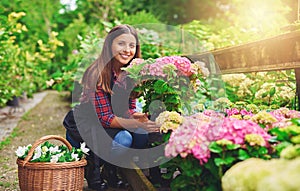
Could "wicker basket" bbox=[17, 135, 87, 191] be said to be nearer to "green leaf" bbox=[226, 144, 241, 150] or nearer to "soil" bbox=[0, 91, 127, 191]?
"soil" bbox=[0, 91, 127, 191]

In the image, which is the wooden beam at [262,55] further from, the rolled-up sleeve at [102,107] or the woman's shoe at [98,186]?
the woman's shoe at [98,186]

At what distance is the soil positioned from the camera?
3.29m

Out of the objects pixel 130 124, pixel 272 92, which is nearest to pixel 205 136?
pixel 130 124

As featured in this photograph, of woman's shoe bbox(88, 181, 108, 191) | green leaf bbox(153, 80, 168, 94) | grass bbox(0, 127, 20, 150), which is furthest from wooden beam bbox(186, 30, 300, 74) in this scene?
grass bbox(0, 127, 20, 150)

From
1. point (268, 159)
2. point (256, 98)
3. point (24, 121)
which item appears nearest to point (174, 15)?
point (24, 121)

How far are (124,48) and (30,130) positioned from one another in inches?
116

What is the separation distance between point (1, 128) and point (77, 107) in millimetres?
2920

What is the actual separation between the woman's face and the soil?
3.11ft

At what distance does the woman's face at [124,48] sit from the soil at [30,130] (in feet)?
3.11

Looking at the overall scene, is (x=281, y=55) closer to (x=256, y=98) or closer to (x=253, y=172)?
(x=256, y=98)

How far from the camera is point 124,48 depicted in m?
3.03

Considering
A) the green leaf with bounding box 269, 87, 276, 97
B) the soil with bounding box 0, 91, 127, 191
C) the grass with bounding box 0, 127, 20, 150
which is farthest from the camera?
the grass with bounding box 0, 127, 20, 150

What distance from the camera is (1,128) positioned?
5586 millimetres

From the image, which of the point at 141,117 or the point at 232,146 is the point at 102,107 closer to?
the point at 141,117
